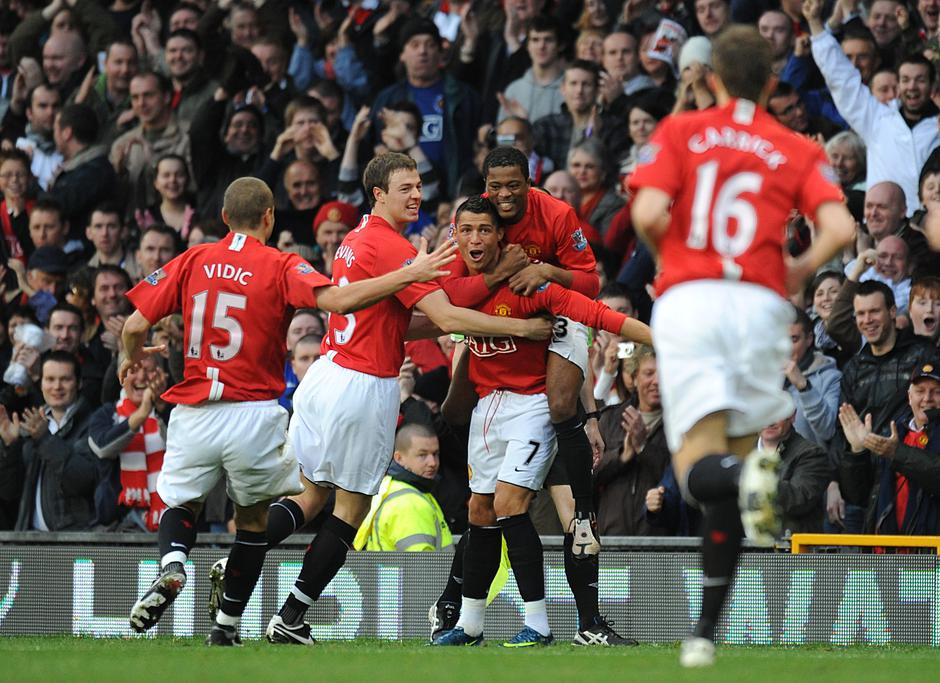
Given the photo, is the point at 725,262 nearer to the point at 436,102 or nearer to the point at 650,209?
the point at 650,209

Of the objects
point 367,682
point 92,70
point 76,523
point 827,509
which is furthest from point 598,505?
point 92,70

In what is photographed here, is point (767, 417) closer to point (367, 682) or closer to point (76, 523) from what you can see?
point (367, 682)

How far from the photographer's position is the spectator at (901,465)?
983 cm

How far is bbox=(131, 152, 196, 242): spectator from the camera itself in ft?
49.7

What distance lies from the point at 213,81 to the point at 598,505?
7473 millimetres

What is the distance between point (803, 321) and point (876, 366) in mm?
660

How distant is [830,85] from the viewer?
1259 cm

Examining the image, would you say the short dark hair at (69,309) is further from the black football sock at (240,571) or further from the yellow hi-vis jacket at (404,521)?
the black football sock at (240,571)

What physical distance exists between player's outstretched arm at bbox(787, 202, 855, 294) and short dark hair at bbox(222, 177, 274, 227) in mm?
3167

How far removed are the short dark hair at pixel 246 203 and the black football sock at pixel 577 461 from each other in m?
1.99

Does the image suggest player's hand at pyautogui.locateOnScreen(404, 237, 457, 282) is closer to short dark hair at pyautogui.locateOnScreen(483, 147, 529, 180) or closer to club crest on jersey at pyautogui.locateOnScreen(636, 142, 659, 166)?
short dark hair at pyautogui.locateOnScreen(483, 147, 529, 180)

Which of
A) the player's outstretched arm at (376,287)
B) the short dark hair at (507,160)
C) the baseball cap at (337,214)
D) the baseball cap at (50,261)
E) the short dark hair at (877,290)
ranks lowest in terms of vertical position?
the player's outstretched arm at (376,287)

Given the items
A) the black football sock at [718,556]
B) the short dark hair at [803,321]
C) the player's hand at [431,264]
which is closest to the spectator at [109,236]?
the short dark hair at [803,321]

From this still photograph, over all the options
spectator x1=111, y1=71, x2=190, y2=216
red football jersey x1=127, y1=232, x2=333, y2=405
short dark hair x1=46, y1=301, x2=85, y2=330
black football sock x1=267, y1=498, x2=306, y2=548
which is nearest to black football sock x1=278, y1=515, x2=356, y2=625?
black football sock x1=267, y1=498, x2=306, y2=548
